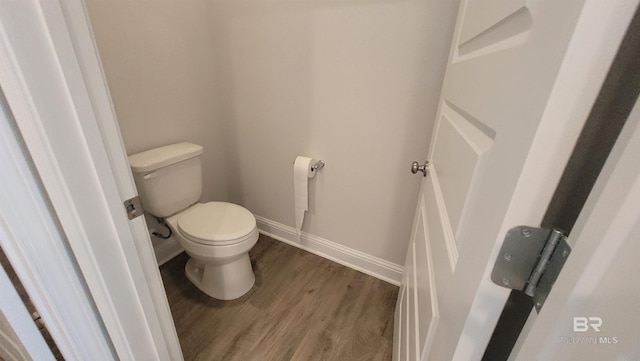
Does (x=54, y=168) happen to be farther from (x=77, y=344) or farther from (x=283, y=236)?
(x=283, y=236)

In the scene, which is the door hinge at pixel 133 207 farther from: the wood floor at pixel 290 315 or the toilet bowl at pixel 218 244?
the wood floor at pixel 290 315

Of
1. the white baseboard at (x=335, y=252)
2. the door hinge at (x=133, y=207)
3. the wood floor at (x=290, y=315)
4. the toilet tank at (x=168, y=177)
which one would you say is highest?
the door hinge at (x=133, y=207)

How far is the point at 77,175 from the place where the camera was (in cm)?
51

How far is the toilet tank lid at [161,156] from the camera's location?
1.27 meters

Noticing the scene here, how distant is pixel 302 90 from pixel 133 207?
3.59ft

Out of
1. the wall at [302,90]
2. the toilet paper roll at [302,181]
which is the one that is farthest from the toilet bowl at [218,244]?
the wall at [302,90]

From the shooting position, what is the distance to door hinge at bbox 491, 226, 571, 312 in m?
0.28

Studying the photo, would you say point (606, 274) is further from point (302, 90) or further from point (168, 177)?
point (168, 177)

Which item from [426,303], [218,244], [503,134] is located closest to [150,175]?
[218,244]

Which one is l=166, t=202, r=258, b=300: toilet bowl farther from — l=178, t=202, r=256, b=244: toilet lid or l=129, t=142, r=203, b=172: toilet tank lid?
l=129, t=142, r=203, b=172: toilet tank lid

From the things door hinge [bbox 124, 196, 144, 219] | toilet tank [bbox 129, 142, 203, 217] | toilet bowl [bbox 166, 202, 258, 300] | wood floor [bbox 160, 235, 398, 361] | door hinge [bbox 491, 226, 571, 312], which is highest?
door hinge [bbox 491, 226, 571, 312]

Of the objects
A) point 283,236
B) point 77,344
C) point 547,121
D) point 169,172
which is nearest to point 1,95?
point 77,344

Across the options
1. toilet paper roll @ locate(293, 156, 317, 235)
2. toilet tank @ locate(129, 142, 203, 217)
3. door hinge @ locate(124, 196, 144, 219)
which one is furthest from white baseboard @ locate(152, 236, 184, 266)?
door hinge @ locate(124, 196, 144, 219)

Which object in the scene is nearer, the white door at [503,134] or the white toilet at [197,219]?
the white door at [503,134]
